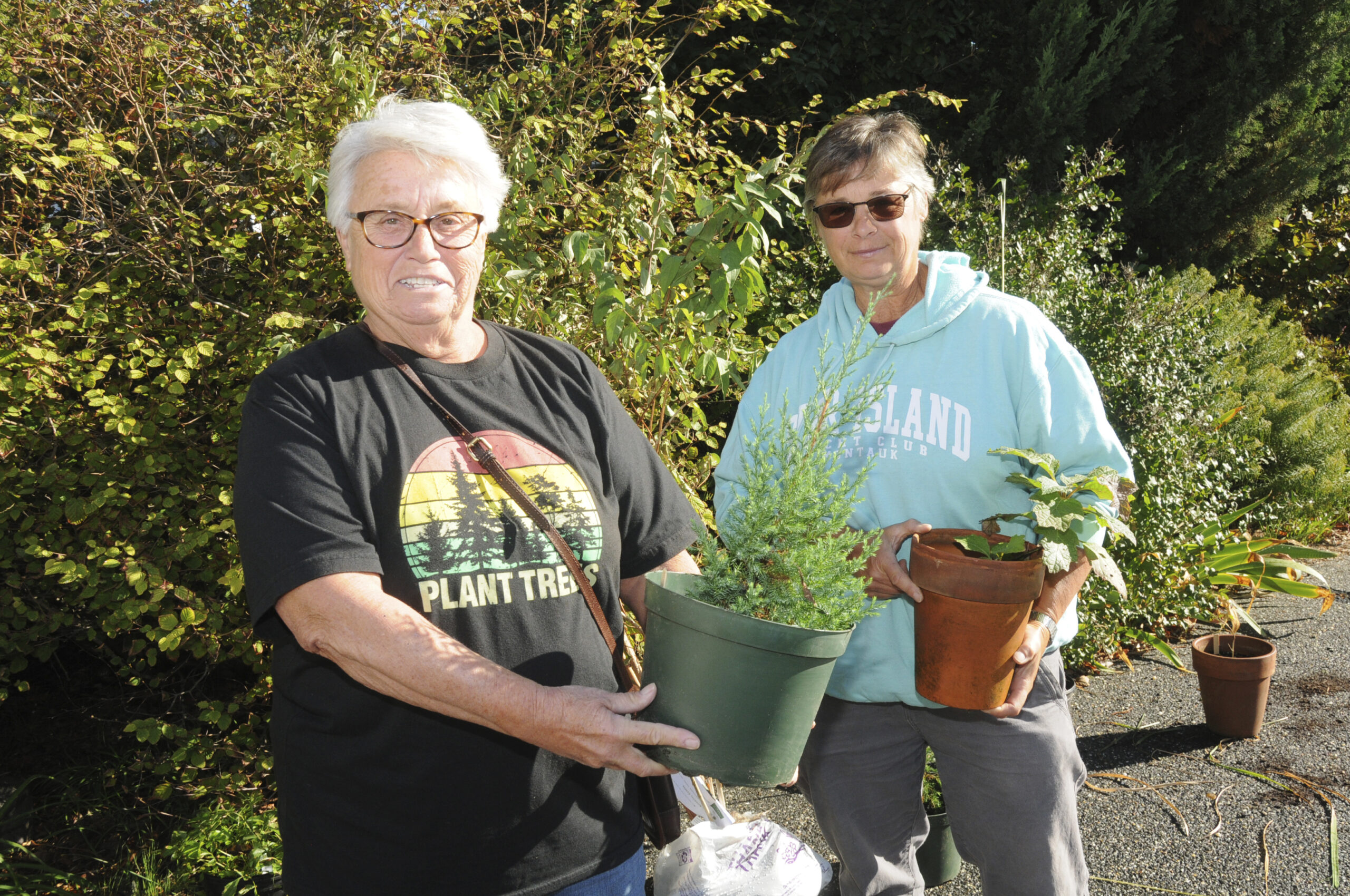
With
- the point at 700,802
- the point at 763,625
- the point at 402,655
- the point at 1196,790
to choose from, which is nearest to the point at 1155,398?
the point at 1196,790

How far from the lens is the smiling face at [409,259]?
1.59 meters

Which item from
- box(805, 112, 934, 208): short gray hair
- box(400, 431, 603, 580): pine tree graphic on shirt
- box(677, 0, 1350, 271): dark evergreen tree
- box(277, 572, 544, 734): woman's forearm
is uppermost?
box(677, 0, 1350, 271): dark evergreen tree

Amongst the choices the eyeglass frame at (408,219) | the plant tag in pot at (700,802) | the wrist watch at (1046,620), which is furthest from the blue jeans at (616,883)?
the eyeglass frame at (408,219)

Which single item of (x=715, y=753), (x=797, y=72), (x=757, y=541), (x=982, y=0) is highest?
(x=982, y=0)

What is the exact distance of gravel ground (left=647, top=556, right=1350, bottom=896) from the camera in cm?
330

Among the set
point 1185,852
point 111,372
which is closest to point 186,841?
point 111,372

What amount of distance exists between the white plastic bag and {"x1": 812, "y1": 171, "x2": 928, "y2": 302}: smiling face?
1.25 m

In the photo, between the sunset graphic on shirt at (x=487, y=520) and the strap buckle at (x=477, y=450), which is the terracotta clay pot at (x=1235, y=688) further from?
the strap buckle at (x=477, y=450)

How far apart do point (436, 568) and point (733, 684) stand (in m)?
0.52

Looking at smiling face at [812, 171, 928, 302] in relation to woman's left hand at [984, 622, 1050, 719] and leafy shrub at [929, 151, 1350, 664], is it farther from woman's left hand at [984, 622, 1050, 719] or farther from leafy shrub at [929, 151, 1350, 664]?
leafy shrub at [929, 151, 1350, 664]

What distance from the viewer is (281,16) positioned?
Answer: 12.3 ft

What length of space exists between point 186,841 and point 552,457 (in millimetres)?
2502

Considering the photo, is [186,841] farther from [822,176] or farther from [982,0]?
[982,0]

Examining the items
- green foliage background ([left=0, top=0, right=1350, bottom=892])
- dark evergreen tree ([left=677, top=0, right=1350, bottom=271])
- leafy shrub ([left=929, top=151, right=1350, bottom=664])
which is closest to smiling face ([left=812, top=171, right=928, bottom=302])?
green foliage background ([left=0, top=0, right=1350, bottom=892])
